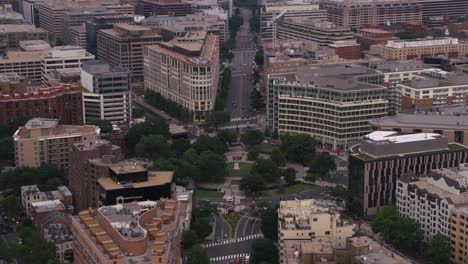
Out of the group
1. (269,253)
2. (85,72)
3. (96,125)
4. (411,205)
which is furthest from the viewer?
(85,72)

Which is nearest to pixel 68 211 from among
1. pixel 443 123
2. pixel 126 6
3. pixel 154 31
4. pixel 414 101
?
pixel 443 123

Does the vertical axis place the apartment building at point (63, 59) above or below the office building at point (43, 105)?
above

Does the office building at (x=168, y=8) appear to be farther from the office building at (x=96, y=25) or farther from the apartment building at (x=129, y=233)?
the apartment building at (x=129, y=233)

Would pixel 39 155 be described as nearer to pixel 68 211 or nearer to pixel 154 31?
pixel 68 211

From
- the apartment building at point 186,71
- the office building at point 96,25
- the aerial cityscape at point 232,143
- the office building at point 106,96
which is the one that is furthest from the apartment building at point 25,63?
the office building at point 106,96

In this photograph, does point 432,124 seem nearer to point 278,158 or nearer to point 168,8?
point 278,158

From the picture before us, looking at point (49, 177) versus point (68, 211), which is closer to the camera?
point (68, 211)
